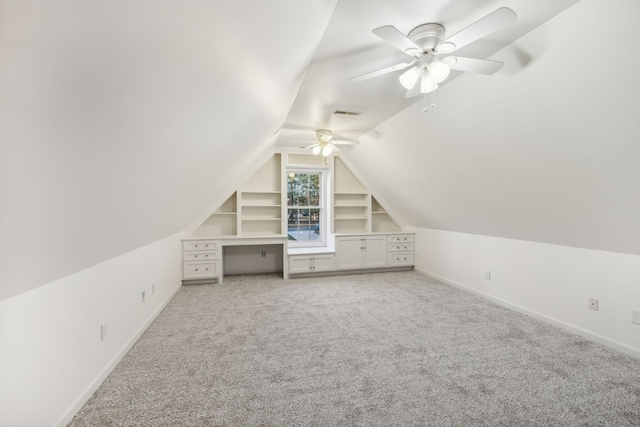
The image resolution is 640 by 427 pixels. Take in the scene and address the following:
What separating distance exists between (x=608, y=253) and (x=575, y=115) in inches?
62.1

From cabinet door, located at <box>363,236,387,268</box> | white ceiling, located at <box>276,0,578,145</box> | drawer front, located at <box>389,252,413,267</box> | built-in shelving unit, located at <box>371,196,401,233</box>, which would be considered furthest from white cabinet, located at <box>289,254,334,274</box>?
white ceiling, located at <box>276,0,578,145</box>

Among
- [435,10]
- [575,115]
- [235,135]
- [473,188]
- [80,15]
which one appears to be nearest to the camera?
[80,15]

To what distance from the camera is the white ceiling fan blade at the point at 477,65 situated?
1.73m

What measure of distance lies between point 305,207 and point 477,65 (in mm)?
4142

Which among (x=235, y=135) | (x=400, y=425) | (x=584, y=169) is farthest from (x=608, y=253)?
(x=235, y=135)

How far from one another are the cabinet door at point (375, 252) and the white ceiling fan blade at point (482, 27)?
392 centimetres

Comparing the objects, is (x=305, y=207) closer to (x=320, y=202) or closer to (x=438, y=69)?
(x=320, y=202)

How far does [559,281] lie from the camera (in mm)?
3053

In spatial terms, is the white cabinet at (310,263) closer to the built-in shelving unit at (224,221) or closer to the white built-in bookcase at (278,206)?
the white built-in bookcase at (278,206)

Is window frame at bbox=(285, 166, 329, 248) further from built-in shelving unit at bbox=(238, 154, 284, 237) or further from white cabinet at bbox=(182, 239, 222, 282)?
white cabinet at bbox=(182, 239, 222, 282)

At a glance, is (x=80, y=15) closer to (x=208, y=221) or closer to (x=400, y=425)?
(x=400, y=425)

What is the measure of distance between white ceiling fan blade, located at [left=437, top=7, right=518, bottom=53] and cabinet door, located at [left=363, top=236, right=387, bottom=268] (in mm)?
3923

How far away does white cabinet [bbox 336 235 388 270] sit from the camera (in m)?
5.16

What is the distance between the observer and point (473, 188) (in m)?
3.33
